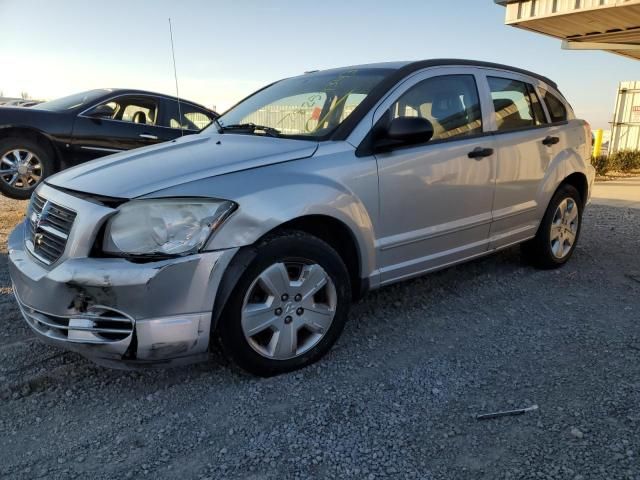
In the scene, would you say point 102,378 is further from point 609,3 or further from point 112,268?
point 609,3

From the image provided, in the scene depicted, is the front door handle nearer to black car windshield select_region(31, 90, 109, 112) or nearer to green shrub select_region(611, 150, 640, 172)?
black car windshield select_region(31, 90, 109, 112)

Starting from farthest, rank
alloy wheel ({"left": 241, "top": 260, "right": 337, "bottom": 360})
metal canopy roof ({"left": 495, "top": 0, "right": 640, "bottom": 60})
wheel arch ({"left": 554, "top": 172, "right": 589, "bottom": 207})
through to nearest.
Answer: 1. metal canopy roof ({"left": 495, "top": 0, "right": 640, "bottom": 60})
2. wheel arch ({"left": 554, "top": 172, "right": 589, "bottom": 207})
3. alloy wheel ({"left": 241, "top": 260, "right": 337, "bottom": 360})

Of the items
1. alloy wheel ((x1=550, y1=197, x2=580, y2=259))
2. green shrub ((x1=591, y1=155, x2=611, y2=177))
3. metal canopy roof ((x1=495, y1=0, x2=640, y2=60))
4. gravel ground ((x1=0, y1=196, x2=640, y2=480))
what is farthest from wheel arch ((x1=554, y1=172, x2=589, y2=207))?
green shrub ((x1=591, y1=155, x2=611, y2=177))

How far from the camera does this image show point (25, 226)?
Answer: 291 cm

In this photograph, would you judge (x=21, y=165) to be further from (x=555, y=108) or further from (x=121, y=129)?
(x=555, y=108)

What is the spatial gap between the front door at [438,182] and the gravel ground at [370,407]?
0.50 metres

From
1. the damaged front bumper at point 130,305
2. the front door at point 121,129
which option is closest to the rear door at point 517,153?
the damaged front bumper at point 130,305

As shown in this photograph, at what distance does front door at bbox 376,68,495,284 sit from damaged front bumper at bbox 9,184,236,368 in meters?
1.15

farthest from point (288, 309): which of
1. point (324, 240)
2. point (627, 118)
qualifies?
point (627, 118)

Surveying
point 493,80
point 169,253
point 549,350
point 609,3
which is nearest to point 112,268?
point 169,253

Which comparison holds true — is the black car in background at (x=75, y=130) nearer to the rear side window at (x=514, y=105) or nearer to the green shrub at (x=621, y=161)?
the rear side window at (x=514, y=105)

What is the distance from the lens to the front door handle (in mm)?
3503

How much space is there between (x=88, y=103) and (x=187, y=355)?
532cm

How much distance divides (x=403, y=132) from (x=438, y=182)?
0.54m
